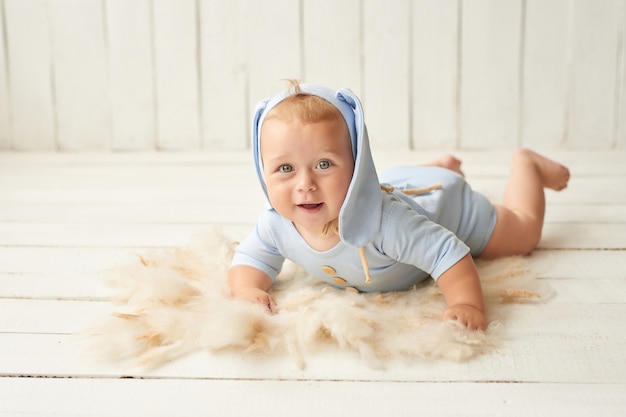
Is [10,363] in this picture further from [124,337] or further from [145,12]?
[145,12]

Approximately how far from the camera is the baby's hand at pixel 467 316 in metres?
1.04

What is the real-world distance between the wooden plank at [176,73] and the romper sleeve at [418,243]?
1632mm

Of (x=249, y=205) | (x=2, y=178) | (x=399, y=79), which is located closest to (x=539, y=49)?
(x=399, y=79)

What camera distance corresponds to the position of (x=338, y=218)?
1.07m

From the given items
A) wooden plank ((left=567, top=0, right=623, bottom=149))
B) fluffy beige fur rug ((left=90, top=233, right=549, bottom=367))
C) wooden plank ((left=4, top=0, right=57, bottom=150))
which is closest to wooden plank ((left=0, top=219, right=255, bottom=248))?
fluffy beige fur rug ((left=90, top=233, right=549, bottom=367))

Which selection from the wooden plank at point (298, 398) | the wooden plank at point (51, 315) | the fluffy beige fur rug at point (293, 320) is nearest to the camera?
the wooden plank at point (298, 398)

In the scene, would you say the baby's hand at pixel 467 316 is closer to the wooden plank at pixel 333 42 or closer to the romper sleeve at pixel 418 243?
the romper sleeve at pixel 418 243

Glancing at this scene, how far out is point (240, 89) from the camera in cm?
260

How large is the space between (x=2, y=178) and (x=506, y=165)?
1423 mm

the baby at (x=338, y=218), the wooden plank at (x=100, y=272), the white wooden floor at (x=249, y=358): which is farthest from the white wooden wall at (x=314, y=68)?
the baby at (x=338, y=218)

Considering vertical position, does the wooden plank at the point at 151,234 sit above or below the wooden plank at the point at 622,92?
below

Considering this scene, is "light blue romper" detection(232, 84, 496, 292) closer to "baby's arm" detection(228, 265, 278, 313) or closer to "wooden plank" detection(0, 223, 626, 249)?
"baby's arm" detection(228, 265, 278, 313)

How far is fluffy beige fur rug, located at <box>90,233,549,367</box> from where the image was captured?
996 millimetres

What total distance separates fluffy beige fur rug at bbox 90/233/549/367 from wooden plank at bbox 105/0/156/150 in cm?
147
